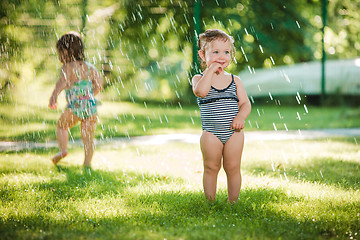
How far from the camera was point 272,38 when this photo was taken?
14.0 metres

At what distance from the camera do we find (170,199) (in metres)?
3.22

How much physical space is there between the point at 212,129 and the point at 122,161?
7.13ft

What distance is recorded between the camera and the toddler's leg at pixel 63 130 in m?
4.48

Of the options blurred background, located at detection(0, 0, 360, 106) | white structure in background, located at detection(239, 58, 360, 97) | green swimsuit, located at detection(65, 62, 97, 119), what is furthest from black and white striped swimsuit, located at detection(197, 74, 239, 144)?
white structure in background, located at detection(239, 58, 360, 97)

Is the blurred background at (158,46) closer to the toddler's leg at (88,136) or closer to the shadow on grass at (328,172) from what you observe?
the toddler's leg at (88,136)

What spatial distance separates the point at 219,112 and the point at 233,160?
385mm

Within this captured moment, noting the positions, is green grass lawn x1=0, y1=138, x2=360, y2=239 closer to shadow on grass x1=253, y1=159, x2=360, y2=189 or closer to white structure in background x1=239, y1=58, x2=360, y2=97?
shadow on grass x1=253, y1=159, x2=360, y2=189

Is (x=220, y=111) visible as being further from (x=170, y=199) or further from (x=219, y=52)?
(x=170, y=199)

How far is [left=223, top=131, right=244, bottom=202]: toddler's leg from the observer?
295 centimetres

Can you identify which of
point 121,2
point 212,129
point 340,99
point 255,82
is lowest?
point 212,129

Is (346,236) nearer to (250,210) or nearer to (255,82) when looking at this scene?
(250,210)

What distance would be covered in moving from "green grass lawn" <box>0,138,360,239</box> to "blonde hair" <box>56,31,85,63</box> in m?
1.29

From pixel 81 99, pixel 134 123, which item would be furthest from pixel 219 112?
pixel 134 123

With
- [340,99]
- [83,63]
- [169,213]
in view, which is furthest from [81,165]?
[340,99]
